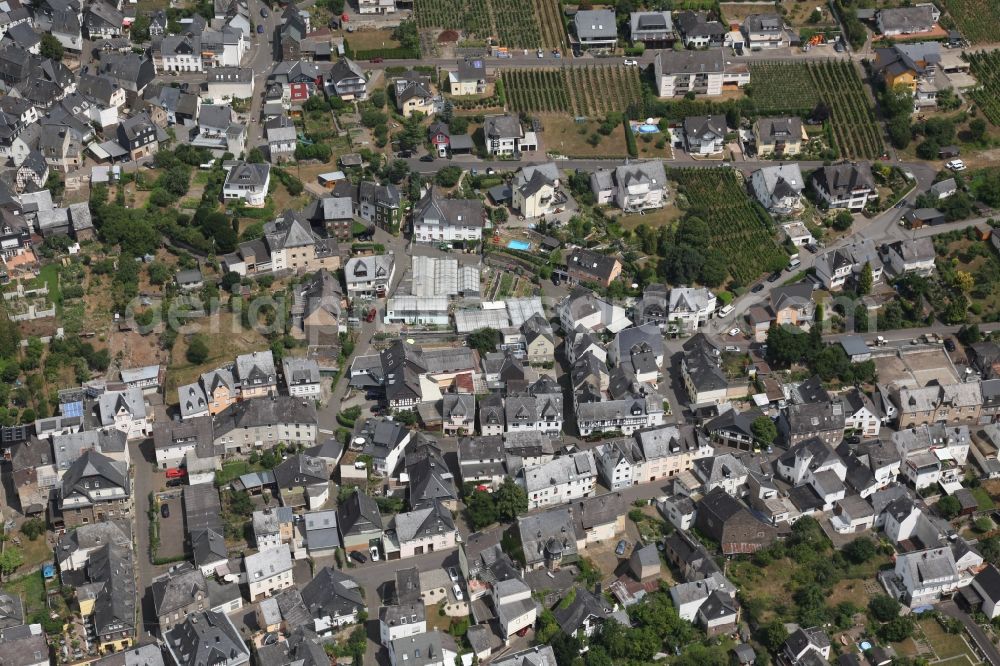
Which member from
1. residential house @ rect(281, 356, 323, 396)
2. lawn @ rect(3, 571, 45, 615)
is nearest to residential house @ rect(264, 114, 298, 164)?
residential house @ rect(281, 356, 323, 396)

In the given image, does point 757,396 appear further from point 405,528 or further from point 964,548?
point 405,528

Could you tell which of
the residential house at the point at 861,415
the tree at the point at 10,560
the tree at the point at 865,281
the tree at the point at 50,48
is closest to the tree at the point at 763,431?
the residential house at the point at 861,415

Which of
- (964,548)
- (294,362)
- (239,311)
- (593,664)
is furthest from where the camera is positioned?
(239,311)

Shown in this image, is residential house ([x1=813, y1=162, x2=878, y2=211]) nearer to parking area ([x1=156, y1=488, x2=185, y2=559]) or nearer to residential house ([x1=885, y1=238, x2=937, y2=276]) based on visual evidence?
residential house ([x1=885, y1=238, x2=937, y2=276])

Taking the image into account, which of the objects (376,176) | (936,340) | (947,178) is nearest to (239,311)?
(376,176)

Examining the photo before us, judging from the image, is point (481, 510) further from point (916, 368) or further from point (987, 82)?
point (987, 82)

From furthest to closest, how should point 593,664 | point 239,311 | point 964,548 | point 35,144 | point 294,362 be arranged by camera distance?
1. point 35,144
2. point 239,311
3. point 294,362
4. point 964,548
5. point 593,664
